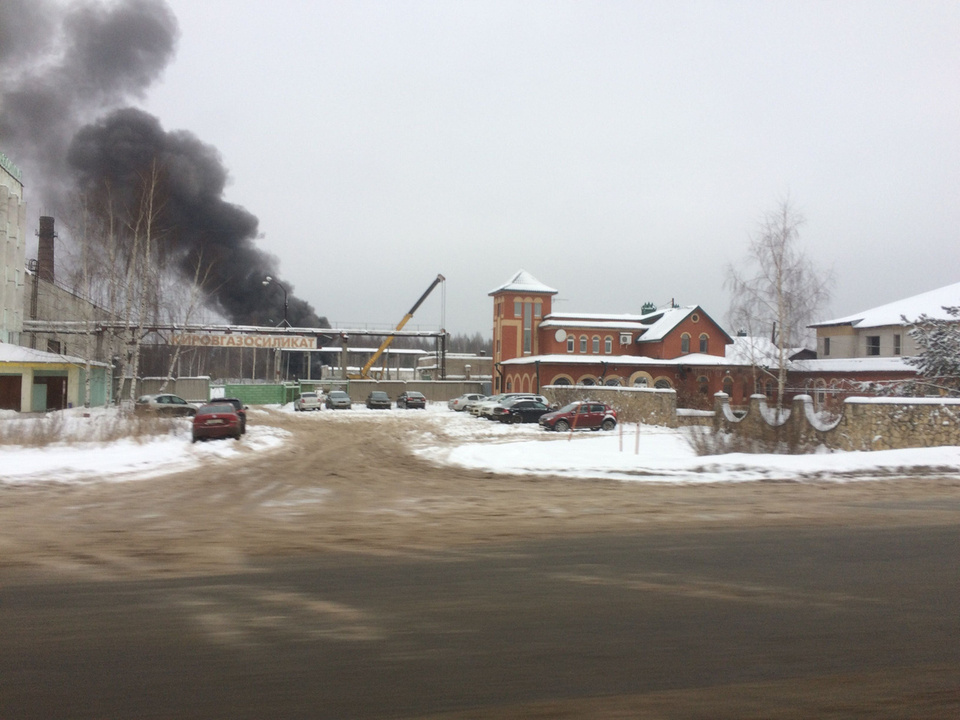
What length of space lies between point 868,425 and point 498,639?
61.7 ft

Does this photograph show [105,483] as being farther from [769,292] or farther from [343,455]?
[769,292]

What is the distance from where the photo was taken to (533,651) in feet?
16.6

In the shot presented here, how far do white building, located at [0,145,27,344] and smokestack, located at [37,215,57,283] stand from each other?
640cm

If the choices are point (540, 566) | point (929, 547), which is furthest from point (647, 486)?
point (540, 566)

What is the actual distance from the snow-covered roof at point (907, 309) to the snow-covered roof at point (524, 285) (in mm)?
23371

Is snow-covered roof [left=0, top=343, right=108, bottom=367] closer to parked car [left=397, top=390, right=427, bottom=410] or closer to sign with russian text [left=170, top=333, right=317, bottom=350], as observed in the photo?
sign with russian text [left=170, top=333, right=317, bottom=350]

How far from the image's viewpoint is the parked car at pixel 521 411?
40281 millimetres

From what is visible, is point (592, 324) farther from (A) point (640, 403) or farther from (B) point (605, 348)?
(A) point (640, 403)

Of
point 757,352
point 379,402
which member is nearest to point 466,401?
point 379,402

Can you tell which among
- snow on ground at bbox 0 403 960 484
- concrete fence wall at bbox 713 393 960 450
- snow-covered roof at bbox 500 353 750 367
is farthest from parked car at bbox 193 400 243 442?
snow-covered roof at bbox 500 353 750 367

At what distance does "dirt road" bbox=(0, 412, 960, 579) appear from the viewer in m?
8.36

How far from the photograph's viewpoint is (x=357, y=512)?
11219 millimetres

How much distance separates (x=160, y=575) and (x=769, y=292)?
39.9m

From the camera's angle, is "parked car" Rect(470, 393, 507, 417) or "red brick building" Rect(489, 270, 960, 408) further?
"red brick building" Rect(489, 270, 960, 408)
